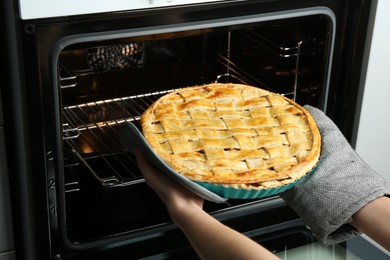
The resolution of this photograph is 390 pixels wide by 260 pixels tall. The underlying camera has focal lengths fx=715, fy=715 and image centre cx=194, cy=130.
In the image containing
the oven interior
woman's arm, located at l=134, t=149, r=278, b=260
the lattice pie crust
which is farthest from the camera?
the oven interior

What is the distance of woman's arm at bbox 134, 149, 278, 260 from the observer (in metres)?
1.00

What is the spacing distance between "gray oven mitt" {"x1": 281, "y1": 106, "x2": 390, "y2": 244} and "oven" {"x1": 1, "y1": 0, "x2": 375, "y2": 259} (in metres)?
0.28

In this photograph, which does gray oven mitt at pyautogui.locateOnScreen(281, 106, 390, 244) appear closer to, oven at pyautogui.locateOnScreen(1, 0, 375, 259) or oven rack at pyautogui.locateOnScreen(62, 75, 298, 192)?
oven at pyautogui.locateOnScreen(1, 0, 375, 259)

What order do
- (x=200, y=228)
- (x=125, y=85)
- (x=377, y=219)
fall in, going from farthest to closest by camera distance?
(x=125, y=85) → (x=377, y=219) → (x=200, y=228)

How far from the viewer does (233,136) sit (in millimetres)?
1262

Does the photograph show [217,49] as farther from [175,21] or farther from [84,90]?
[175,21]

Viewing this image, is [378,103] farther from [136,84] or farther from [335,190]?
[136,84]

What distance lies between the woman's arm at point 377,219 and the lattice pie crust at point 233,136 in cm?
12

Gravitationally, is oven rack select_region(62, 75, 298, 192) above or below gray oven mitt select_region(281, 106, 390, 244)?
below

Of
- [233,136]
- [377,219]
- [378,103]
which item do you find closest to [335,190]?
[377,219]

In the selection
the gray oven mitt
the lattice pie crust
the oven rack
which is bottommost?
the oven rack

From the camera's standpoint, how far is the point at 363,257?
59.3 inches

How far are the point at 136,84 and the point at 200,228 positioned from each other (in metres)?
0.70

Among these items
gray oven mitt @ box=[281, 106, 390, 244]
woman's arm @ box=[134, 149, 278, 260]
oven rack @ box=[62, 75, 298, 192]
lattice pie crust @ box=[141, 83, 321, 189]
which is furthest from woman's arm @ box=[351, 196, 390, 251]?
oven rack @ box=[62, 75, 298, 192]
